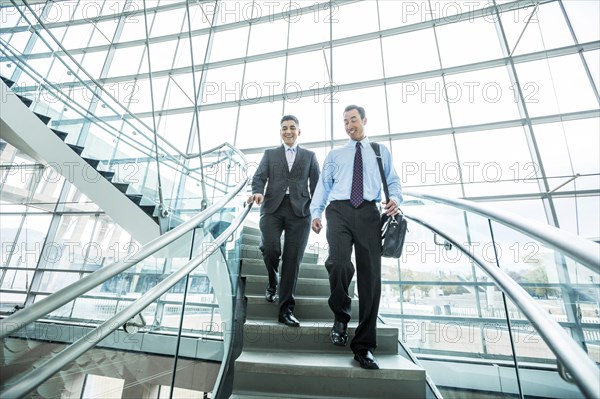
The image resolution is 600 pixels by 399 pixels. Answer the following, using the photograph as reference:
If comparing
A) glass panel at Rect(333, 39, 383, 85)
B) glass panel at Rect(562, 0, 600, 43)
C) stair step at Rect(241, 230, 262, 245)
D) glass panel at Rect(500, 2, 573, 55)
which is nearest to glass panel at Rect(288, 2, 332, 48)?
glass panel at Rect(333, 39, 383, 85)

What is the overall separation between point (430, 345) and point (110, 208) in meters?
3.45

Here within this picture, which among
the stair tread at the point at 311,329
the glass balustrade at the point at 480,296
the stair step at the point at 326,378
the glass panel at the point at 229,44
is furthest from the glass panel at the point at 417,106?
the stair step at the point at 326,378

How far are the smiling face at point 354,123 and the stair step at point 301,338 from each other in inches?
46.1

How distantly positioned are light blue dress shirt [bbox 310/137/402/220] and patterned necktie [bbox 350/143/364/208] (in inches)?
0.8

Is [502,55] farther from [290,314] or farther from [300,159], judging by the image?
[290,314]

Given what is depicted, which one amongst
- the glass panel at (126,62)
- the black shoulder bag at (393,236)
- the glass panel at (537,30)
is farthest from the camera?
the glass panel at (126,62)

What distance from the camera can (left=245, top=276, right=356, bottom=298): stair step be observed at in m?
2.26

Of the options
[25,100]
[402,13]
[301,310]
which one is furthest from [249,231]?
[402,13]

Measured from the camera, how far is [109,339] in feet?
2.88

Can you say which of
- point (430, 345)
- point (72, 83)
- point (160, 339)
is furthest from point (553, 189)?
point (72, 83)

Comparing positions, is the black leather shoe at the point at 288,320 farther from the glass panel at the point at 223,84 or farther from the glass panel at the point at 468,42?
the glass panel at the point at 468,42

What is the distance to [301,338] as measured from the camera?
5.71 feet

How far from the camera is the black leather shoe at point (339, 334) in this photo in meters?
1.66

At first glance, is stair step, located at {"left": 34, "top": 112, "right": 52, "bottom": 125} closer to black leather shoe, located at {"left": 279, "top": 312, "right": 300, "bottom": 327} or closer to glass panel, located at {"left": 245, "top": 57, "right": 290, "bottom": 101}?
black leather shoe, located at {"left": 279, "top": 312, "right": 300, "bottom": 327}
